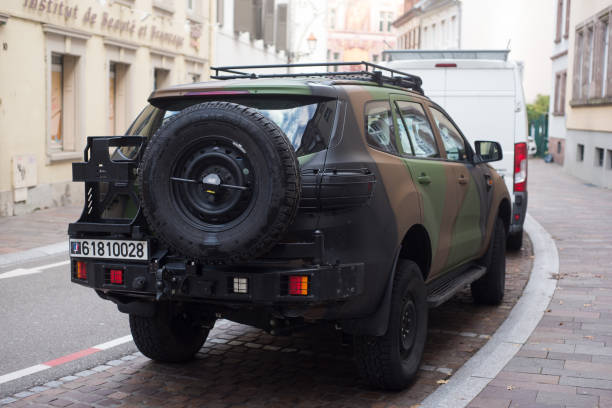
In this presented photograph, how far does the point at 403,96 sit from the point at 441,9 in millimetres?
55836

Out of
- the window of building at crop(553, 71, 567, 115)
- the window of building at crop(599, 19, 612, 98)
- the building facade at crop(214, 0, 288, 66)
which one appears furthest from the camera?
the window of building at crop(553, 71, 567, 115)

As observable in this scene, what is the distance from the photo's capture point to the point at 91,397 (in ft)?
16.2

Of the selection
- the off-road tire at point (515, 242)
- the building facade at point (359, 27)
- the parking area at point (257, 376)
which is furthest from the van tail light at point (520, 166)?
the building facade at point (359, 27)

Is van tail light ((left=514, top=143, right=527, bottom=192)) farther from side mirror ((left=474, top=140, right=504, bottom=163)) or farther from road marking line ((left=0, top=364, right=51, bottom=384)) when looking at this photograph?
road marking line ((left=0, top=364, right=51, bottom=384))

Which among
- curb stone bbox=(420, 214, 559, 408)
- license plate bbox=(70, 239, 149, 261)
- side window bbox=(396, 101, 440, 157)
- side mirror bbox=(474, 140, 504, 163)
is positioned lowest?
curb stone bbox=(420, 214, 559, 408)

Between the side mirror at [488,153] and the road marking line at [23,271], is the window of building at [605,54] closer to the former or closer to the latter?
the side mirror at [488,153]

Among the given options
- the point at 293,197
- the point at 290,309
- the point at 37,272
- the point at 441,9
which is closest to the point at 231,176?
the point at 293,197

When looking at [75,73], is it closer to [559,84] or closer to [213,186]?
[213,186]

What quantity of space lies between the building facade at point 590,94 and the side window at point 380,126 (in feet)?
63.3


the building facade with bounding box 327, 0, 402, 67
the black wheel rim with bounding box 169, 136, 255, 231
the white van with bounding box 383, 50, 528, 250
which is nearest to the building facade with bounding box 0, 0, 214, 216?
the white van with bounding box 383, 50, 528, 250

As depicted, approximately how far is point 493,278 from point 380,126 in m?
2.86

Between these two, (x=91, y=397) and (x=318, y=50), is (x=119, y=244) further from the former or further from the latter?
(x=318, y=50)

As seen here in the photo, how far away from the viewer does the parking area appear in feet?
16.1

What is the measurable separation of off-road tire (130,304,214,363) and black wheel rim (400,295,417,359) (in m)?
1.21
